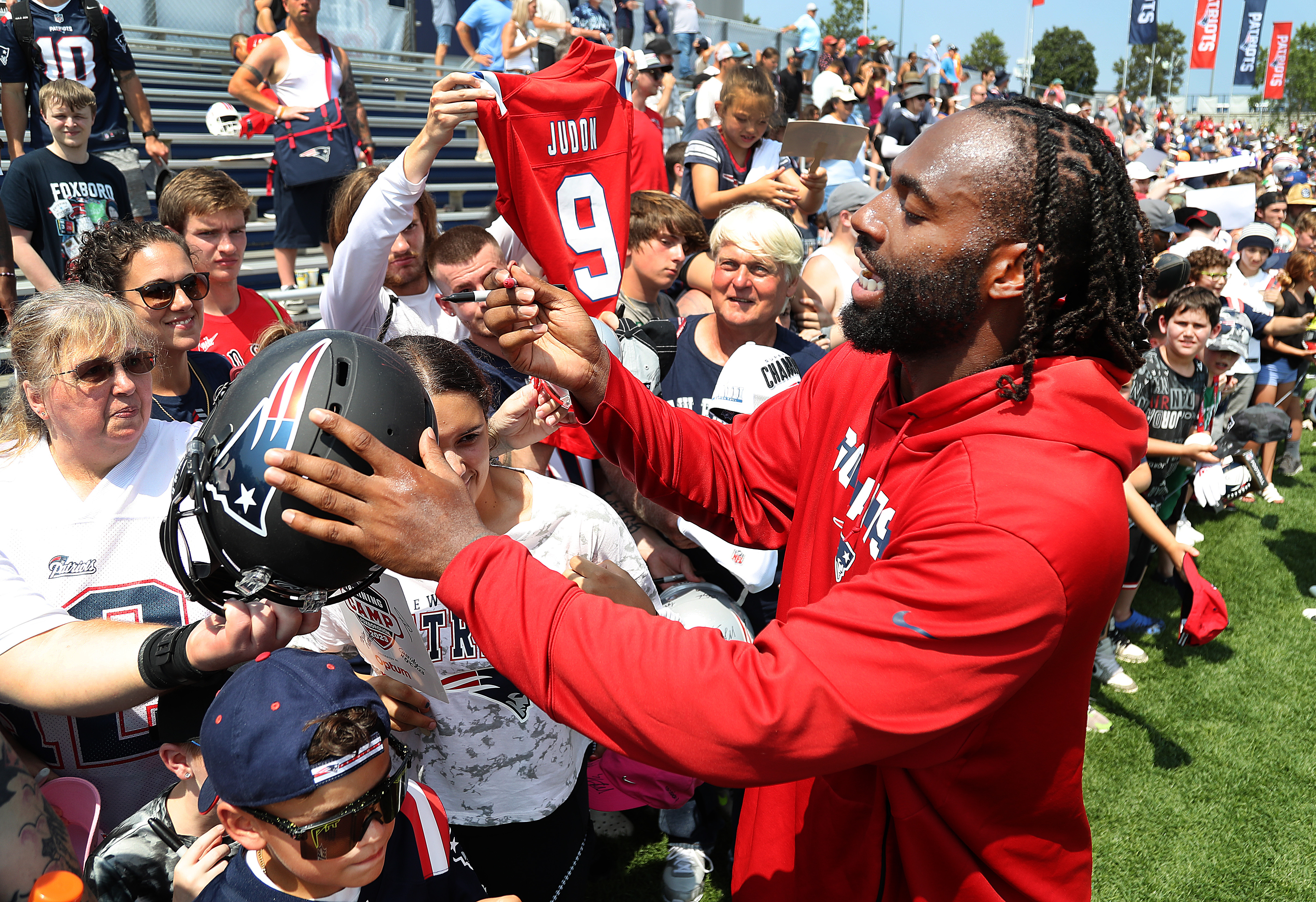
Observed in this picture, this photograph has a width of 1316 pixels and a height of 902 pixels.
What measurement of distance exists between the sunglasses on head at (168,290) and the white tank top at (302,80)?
12.2ft

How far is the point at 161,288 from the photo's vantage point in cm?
349

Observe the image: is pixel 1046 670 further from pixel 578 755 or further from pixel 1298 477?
pixel 1298 477

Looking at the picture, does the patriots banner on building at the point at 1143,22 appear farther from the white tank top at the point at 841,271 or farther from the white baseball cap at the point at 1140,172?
the white tank top at the point at 841,271

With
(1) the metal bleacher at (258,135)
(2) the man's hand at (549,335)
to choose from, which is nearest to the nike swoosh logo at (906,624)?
(2) the man's hand at (549,335)

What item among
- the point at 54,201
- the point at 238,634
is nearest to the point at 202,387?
the point at 238,634

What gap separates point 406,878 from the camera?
212 cm

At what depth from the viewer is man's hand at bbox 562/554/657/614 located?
82.4 inches

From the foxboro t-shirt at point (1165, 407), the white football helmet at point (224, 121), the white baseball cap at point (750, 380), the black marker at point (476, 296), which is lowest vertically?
the foxboro t-shirt at point (1165, 407)

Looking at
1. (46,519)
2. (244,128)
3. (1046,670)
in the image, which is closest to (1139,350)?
(1046,670)

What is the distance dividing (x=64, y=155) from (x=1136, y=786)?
23.4 feet

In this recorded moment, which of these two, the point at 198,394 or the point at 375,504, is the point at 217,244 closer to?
the point at 198,394

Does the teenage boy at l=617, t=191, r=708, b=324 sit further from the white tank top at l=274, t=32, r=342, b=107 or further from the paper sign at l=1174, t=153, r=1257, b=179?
the paper sign at l=1174, t=153, r=1257, b=179

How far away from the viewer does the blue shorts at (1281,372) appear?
8.98 meters

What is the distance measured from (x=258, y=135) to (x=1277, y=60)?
57.4m
